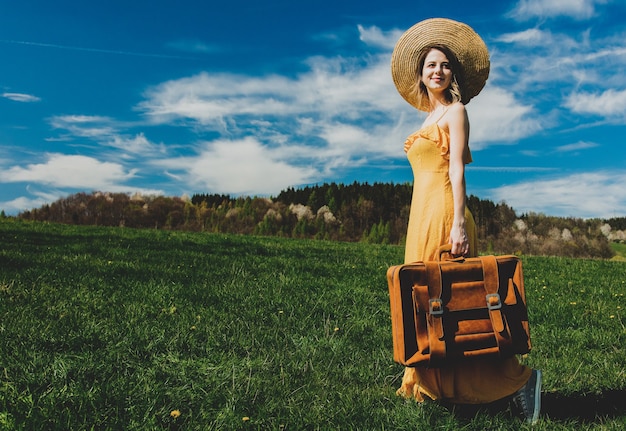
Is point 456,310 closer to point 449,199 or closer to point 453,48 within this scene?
point 449,199

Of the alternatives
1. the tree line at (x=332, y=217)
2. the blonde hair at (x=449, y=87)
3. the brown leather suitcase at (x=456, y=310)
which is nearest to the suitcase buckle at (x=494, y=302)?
the brown leather suitcase at (x=456, y=310)

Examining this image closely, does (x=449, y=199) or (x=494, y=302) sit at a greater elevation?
(x=449, y=199)

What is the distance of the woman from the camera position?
357 centimetres

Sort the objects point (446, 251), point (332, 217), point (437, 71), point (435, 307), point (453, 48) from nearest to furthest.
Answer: point (435, 307) < point (446, 251) < point (437, 71) < point (453, 48) < point (332, 217)

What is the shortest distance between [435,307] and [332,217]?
53287 millimetres

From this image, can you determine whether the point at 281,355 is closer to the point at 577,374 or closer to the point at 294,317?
the point at 294,317

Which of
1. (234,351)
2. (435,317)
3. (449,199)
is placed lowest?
(234,351)

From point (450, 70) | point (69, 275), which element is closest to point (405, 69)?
point (450, 70)

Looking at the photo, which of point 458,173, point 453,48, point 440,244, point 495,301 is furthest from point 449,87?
point 495,301

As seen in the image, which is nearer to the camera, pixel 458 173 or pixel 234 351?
pixel 458 173

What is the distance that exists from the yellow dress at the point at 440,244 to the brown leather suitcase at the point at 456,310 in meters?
0.19

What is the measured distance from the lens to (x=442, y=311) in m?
3.34

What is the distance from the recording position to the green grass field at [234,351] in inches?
140

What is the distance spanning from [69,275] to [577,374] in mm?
7429
